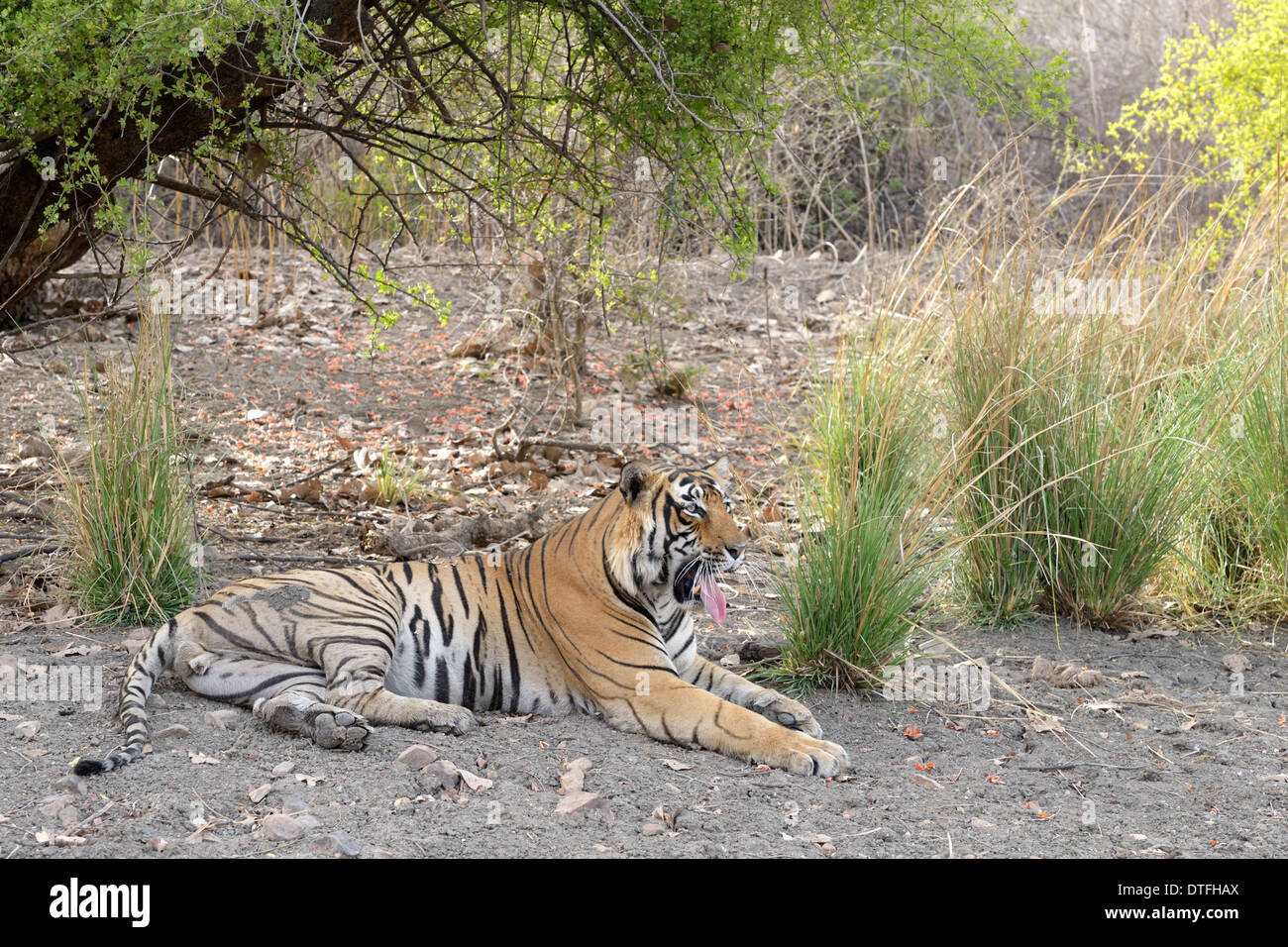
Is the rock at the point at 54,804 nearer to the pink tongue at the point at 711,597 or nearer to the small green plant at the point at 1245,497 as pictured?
the pink tongue at the point at 711,597

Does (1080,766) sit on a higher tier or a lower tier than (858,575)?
lower

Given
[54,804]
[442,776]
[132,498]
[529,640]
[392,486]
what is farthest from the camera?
[392,486]

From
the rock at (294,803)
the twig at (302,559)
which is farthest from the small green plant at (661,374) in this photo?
the rock at (294,803)

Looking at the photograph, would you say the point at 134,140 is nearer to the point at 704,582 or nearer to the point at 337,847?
the point at 704,582

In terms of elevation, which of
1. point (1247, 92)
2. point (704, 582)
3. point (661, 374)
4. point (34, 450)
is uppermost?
point (1247, 92)

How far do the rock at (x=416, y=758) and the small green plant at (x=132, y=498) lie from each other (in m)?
1.61

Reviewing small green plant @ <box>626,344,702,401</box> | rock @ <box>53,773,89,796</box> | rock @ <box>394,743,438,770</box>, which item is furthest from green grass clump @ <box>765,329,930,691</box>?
small green plant @ <box>626,344,702,401</box>

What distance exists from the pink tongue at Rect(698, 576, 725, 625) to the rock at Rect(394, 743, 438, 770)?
1042mm

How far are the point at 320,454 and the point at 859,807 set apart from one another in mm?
4889

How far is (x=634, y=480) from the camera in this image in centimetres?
403

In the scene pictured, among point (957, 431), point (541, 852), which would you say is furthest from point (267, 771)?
point (957, 431)

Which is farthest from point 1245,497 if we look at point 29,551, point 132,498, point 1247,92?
point 1247,92

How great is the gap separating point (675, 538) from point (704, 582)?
0.18 metres

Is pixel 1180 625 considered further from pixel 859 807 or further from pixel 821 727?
pixel 859 807
